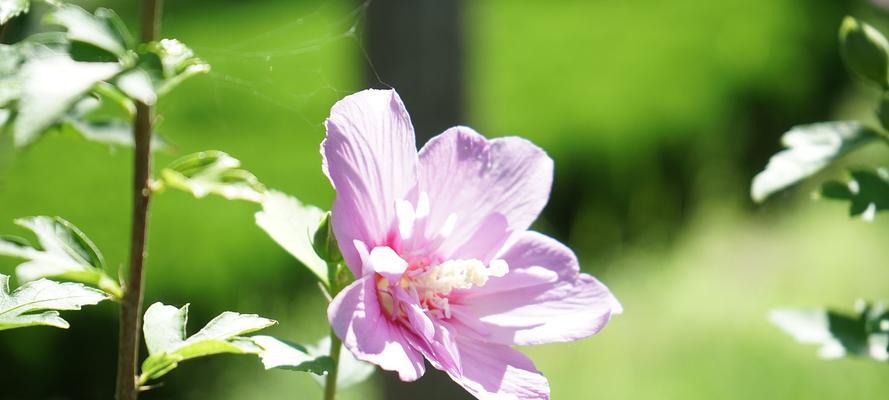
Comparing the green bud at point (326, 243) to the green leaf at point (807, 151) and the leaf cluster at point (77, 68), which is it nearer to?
the leaf cluster at point (77, 68)

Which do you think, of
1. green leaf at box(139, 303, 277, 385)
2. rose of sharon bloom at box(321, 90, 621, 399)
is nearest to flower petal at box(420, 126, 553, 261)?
rose of sharon bloom at box(321, 90, 621, 399)

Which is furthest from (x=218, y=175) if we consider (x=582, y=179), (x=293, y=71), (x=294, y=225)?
(x=293, y=71)

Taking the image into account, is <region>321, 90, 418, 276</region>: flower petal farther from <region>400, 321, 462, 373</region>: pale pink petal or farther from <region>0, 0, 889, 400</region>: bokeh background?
<region>0, 0, 889, 400</region>: bokeh background

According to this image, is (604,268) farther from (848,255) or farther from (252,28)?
(252,28)

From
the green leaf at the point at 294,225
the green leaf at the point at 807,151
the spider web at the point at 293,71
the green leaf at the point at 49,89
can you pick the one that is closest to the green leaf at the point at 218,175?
the green leaf at the point at 294,225

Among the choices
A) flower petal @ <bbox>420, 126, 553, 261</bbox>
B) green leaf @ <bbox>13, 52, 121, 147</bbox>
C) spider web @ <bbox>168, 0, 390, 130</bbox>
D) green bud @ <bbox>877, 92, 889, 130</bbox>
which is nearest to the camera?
green leaf @ <bbox>13, 52, 121, 147</bbox>

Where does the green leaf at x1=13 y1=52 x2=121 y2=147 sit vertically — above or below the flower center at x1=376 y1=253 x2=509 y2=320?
above
